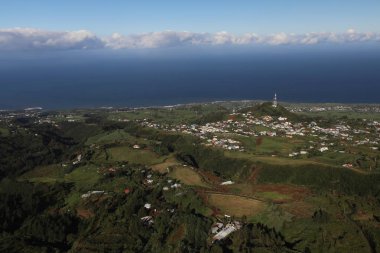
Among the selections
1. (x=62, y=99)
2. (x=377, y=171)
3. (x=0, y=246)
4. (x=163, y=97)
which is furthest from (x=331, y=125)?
(x=62, y=99)

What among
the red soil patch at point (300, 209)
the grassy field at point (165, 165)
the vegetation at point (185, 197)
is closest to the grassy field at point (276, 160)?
the vegetation at point (185, 197)

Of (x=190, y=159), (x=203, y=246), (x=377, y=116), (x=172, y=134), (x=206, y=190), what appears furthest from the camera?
(x=377, y=116)

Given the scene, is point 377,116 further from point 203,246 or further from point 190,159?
point 203,246

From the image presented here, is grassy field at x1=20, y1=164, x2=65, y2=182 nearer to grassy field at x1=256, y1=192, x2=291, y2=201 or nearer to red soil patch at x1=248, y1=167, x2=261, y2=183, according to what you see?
→ red soil patch at x1=248, y1=167, x2=261, y2=183

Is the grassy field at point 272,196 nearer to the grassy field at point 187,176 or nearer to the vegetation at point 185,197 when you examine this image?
the vegetation at point 185,197

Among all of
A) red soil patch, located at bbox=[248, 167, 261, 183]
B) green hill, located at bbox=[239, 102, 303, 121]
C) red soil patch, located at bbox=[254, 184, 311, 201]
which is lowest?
red soil patch, located at bbox=[248, 167, 261, 183]

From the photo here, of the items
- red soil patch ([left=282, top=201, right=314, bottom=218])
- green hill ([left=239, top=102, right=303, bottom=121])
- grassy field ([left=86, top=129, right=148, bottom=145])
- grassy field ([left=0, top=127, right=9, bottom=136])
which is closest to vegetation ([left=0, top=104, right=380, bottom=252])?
red soil patch ([left=282, top=201, right=314, bottom=218])

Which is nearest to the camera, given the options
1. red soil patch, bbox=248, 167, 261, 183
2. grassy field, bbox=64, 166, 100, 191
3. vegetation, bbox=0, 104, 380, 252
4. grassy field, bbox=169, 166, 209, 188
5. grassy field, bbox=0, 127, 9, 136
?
vegetation, bbox=0, 104, 380, 252
